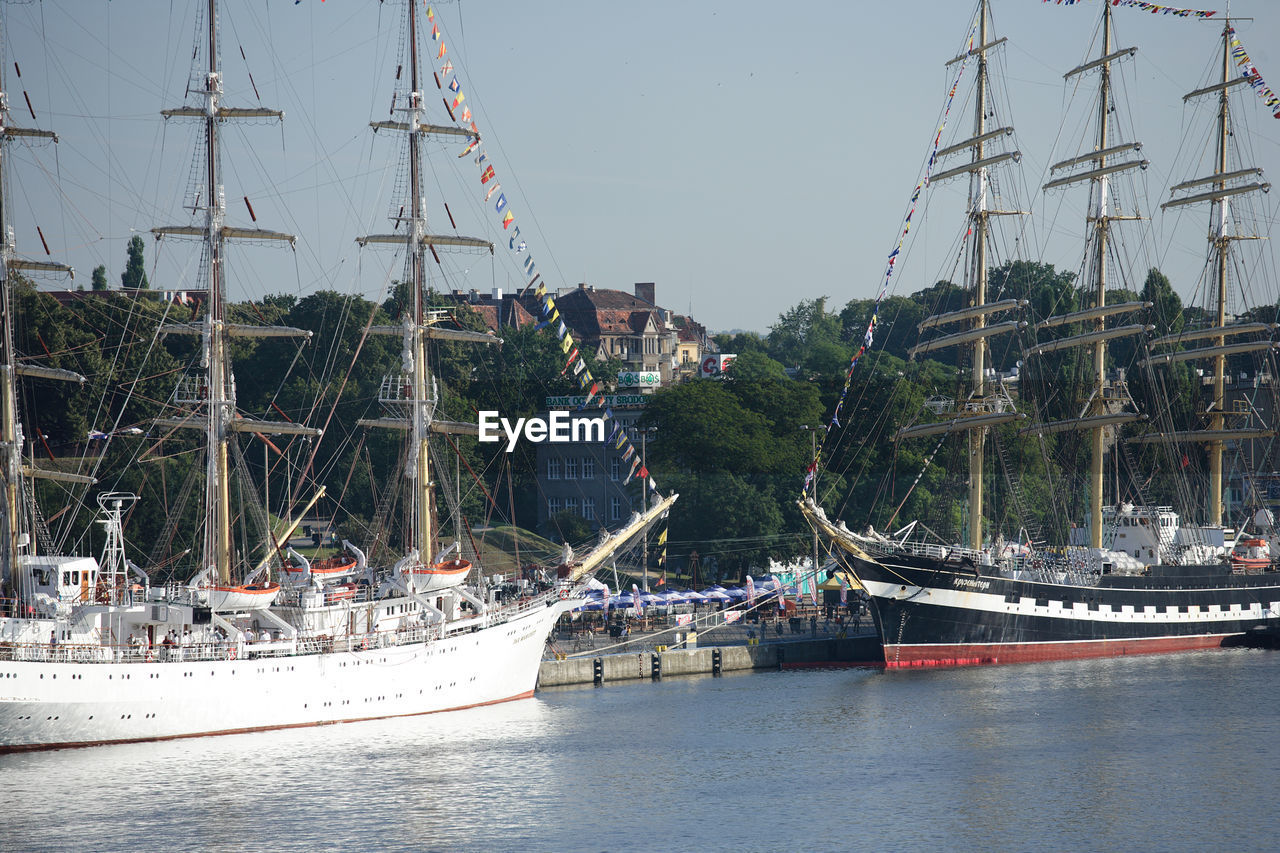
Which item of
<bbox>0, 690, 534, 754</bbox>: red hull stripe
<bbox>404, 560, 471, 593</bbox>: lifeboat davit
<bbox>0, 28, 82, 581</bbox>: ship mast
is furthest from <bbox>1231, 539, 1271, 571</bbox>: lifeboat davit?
<bbox>0, 28, 82, 581</bbox>: ship mast

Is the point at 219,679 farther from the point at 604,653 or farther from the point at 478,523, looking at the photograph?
the point at 478,523

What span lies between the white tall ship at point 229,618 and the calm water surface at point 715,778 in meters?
1.17

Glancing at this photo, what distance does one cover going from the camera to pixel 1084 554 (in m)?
79.2

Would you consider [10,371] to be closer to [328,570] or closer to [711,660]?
→ [328,570]

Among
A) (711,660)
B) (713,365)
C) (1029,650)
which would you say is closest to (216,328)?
(711,660)

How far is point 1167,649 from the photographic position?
260ft

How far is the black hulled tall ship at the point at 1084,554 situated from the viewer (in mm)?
72500

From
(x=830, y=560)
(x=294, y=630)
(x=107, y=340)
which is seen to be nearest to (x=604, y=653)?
(x=294, y=630)

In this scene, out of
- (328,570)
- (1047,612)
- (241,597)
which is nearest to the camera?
(241,597)

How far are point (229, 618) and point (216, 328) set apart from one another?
11.5 m

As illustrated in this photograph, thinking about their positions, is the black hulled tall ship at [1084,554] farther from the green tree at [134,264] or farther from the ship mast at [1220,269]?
the green tree at [134,264]

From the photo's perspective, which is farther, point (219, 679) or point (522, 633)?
point (522, 633)

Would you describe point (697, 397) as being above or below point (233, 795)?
above

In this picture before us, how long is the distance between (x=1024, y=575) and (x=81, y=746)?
142 ft
